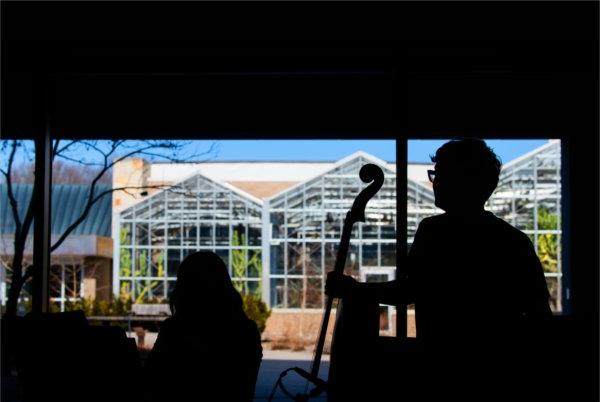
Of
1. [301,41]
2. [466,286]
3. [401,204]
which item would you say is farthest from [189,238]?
[466,286]

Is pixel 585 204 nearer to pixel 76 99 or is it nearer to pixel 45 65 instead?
pixel 45 65

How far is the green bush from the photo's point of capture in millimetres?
12688

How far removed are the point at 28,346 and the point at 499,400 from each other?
1.29m

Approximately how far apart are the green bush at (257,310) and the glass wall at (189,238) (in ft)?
1.60

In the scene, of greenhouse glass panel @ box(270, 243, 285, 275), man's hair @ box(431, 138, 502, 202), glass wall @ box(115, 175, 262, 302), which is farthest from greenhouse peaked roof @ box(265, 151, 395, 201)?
man's hair @ box(431, 138, 502, 202)

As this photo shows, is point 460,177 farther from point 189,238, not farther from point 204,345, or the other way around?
point 189,238

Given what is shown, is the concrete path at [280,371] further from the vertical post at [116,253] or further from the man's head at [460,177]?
the man's head at [460,177]

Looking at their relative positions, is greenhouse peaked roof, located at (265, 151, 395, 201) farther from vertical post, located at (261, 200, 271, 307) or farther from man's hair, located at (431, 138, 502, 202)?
man's hair, located at (431, 138, 502, 202)

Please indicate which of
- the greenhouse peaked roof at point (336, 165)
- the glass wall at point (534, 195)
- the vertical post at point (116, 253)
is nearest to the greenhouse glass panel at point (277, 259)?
the greenhouse peaked roof at point (336, 165)

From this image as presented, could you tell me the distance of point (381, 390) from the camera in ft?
6.42

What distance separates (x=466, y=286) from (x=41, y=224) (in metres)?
1.93

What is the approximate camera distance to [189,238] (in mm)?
13883

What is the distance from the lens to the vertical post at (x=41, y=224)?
3.09 m

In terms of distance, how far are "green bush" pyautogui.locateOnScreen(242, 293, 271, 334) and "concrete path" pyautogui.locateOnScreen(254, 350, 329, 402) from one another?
48 cm
